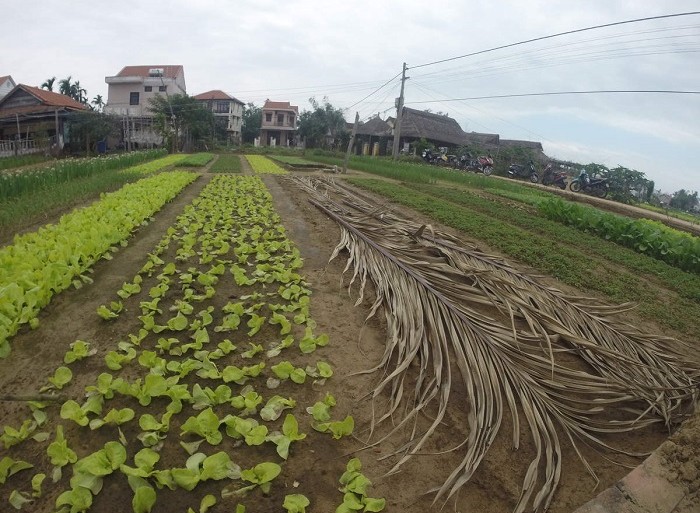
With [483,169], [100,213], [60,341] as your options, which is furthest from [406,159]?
[60,341]

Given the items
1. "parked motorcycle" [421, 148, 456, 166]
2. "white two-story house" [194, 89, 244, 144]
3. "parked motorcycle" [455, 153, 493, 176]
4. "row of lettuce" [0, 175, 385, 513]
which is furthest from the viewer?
"white two-story house" [194, 89, 244, 144]

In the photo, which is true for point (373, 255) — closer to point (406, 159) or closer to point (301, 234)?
point (301, 234)

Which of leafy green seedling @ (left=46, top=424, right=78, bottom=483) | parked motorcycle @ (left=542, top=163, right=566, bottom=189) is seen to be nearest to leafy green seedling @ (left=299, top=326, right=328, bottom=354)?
leafy green seedling @ (left=46, top=424, right=78, bottom=483)

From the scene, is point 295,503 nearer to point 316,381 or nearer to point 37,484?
point 316,381

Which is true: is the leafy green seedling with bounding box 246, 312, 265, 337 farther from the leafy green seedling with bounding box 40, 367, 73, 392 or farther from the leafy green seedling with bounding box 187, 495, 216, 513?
the leafy green seedling with bounding box 187, 495, 216, 513

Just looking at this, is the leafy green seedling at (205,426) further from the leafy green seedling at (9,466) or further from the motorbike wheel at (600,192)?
the motorbike wheel at (600,192)

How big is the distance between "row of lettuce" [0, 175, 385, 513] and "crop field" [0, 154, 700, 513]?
11 millimetres

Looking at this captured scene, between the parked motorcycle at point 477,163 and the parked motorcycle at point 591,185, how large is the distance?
22.7ft

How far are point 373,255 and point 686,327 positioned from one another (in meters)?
3.30

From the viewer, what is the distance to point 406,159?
3222 centimetres

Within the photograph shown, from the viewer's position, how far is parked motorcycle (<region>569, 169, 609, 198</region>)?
20.9 m

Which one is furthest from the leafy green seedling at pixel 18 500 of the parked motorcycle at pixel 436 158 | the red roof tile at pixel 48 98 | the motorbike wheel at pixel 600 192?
the red roof tile at pixel 48 98

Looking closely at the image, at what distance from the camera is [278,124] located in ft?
184

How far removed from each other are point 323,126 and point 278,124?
46.4 feet
